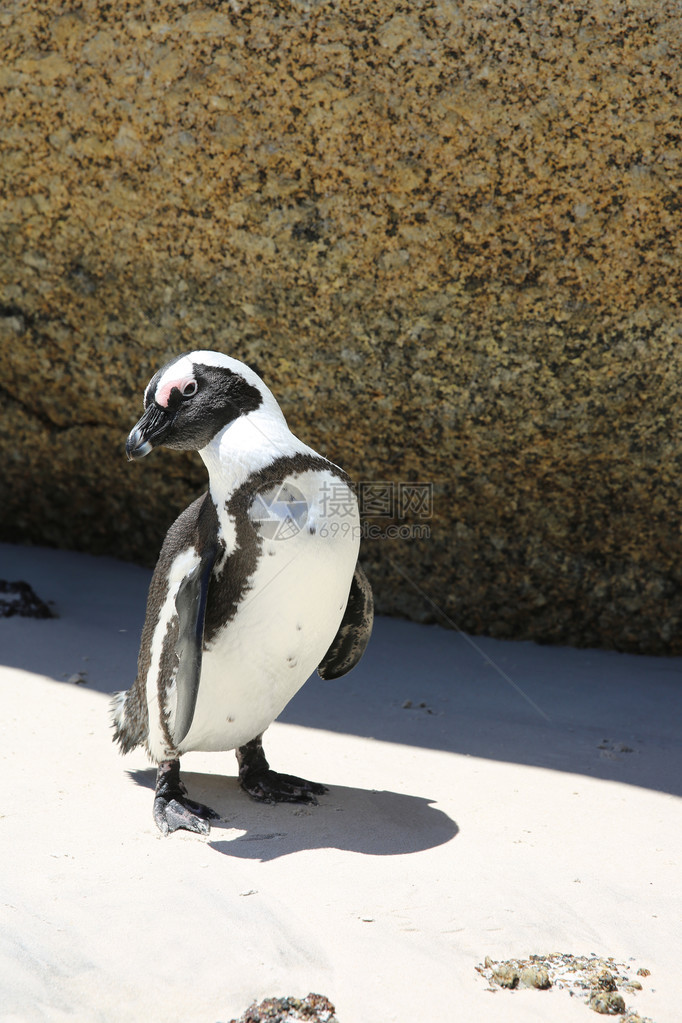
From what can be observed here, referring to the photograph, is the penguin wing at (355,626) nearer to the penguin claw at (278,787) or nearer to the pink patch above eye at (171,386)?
the penguin claw at (278,787)

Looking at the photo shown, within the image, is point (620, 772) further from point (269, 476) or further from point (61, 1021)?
point (61, 1021)

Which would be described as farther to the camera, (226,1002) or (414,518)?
(414,518)

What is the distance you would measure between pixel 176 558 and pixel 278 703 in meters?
0.41

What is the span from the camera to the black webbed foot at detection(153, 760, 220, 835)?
1958mm

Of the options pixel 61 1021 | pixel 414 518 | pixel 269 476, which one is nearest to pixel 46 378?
pixel 414 518

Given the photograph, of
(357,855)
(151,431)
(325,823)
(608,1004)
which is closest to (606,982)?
(608,1004)

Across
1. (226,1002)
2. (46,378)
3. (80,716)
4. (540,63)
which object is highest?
(540,63)

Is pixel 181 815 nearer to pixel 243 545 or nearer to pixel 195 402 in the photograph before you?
pixel 243 545

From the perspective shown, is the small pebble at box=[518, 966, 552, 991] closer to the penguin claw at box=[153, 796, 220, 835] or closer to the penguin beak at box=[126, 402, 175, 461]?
the penguin claw at box=[153, 796, 220, 835]

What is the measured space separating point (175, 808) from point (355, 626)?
0.62m

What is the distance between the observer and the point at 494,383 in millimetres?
3186

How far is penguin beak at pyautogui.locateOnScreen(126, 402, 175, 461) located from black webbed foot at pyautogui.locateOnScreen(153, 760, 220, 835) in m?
0.71

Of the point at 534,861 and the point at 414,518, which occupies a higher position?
the point at 414,518

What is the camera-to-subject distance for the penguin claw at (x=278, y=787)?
2.16 m
